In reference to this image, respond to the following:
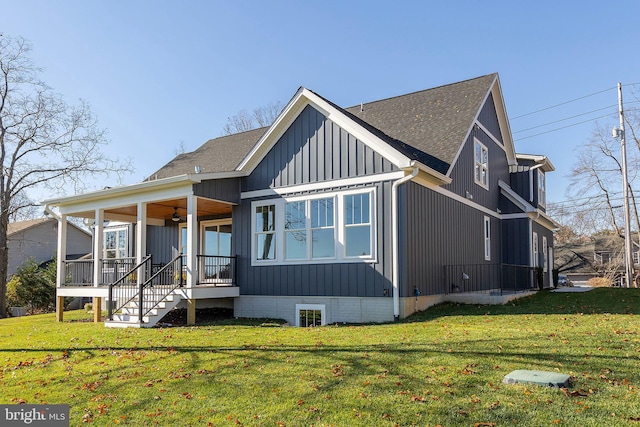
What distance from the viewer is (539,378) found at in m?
5.73

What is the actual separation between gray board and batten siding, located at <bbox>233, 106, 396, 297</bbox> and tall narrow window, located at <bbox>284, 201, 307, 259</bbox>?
352 mm

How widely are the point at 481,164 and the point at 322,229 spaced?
690 centimetres

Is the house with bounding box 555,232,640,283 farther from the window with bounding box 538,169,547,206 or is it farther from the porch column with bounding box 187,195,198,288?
the porch column with bounding box 187,195,198,288

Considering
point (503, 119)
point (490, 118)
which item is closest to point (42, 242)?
point (490, 118)

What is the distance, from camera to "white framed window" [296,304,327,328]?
12.8m

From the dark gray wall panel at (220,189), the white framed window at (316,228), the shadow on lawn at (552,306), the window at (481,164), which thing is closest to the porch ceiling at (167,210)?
the dark gray wall panel at (220,189)

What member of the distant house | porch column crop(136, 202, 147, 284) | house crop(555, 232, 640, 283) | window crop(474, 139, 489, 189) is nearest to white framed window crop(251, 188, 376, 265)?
porch column crop(136, 202, 147, 284)

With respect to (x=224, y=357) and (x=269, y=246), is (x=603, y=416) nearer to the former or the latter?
(x=224, y=357)

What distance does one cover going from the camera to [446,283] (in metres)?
13.9

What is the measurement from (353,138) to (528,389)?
8.24m

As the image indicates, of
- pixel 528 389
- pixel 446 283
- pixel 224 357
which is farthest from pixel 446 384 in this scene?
pixel 446 283

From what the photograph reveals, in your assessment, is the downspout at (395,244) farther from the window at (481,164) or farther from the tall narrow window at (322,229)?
the window at (481,164)

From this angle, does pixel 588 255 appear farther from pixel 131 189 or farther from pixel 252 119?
pixel 131 189

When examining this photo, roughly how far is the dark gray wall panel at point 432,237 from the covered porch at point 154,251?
16.7 feet
